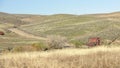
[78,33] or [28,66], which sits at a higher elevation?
[28,66]

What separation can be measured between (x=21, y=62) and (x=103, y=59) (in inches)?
128

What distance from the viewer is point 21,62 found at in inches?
465

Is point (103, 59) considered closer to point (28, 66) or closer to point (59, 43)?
point (28, 66)

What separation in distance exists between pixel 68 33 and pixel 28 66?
3843 inches

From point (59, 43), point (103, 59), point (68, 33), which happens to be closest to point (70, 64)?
point (103, 59)

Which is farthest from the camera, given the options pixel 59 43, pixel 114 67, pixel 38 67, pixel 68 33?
pixel 68 33

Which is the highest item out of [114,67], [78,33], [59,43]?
[114,67]

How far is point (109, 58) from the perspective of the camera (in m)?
13.4

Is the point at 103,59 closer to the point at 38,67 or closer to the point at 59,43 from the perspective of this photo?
the point at 38,67

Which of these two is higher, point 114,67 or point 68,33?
point 114,67

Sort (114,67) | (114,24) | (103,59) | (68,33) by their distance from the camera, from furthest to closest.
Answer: (114,24)
(68,33)
(103,59)
(114,67)

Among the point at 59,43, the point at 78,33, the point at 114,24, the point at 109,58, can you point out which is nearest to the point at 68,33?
the point at 78,33

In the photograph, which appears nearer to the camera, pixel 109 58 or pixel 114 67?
pixel 114 67

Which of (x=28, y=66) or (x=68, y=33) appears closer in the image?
(x=28, y=66)
